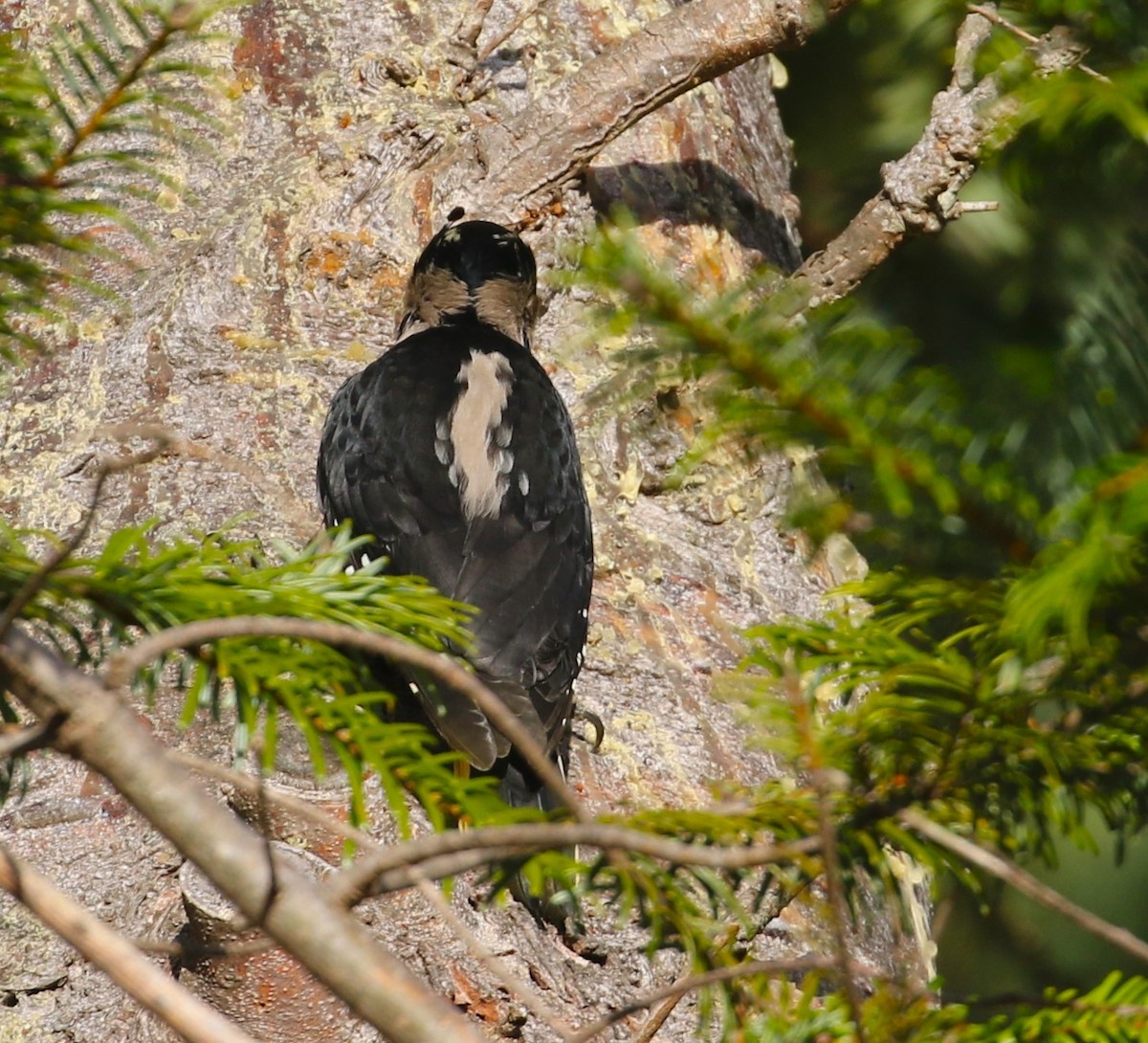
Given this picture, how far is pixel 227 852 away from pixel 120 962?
8 cm

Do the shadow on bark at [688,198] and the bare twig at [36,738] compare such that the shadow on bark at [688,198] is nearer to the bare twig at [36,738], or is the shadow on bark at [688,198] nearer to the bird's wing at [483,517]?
the bird's wing at [483,517]

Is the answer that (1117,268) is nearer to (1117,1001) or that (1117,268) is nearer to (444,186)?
(1117,1001)

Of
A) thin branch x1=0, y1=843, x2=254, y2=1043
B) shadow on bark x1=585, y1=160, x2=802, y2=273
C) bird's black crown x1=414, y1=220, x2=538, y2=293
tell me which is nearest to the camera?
thin branch x1=0, y1=843, x2=254, y2=1043

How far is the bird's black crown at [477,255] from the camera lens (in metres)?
2.73

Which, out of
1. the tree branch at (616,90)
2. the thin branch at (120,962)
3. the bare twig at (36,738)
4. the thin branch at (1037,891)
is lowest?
the thin branch at (1037,891)

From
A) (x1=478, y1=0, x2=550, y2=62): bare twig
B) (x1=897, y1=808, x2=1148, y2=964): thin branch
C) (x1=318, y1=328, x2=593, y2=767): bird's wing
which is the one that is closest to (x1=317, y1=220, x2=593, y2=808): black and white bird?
(x1=318, y1=328, x2=593, y2=767): bird's wing

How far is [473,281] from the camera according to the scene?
288 cm

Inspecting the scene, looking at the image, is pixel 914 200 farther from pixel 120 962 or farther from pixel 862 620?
pixel 120 962

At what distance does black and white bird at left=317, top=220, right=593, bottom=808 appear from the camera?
7.34 feet

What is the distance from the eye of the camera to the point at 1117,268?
82cm

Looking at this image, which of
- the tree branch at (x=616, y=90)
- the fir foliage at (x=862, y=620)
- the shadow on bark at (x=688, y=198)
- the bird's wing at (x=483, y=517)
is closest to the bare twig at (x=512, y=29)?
the tree branch at (x=616, y=90)

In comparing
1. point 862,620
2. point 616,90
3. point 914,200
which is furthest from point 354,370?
point 862,620

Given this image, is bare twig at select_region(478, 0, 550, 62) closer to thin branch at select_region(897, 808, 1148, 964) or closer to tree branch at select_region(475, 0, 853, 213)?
tree branch at select_region(475, 0, 853, 213)

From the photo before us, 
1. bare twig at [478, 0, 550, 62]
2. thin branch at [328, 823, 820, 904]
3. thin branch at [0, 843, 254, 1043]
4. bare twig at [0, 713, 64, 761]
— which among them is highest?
bare twig at [478, 0, 550, 62]
